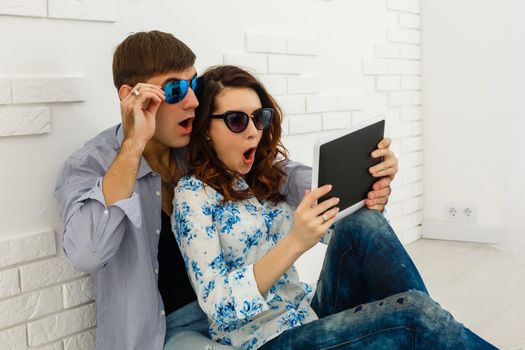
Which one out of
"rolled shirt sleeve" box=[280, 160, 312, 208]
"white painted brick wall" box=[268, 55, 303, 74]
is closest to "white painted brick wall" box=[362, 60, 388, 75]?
"white painted brick wall" box=[268, 55, 303, 74]

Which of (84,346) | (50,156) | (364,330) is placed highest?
(50,156)

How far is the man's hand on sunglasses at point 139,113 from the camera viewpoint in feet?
4.98

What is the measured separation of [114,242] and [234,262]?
0.33 m

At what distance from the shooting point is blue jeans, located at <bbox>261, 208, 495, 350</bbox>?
4.75ft

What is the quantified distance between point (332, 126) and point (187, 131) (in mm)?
1486

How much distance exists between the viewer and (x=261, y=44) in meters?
2.62

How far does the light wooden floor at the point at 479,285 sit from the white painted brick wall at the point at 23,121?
5.88ft

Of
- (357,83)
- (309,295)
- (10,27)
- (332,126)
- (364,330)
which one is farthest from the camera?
(357,83)

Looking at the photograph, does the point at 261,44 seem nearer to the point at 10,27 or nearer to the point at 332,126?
the point at 332,126

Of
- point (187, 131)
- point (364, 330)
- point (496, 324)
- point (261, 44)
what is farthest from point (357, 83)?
point (364, 330)

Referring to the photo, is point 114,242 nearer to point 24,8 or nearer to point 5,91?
point 5,91

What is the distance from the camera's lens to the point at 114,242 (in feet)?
4.88

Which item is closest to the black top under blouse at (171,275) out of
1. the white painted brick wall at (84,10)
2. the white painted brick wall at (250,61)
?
the white painted brick wall at (84,10)

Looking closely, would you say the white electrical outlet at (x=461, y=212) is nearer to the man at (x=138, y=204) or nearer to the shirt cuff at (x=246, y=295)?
the man at (x=138, y=204)
